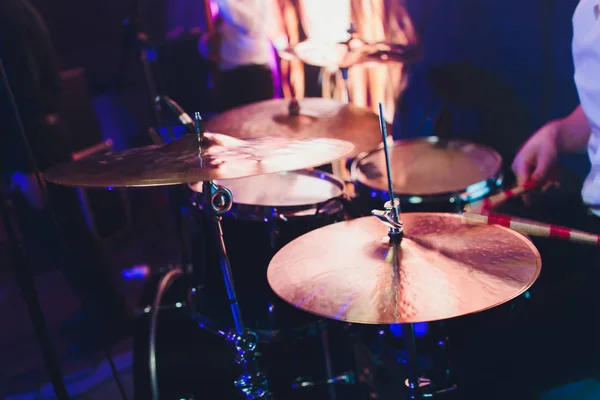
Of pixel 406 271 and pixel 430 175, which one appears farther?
pixel 430 175

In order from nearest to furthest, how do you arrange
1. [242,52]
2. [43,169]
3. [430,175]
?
[430,175]
[43,169]
[242,52]

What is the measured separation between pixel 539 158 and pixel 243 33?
6.05 ft

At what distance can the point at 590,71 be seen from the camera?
1211mm

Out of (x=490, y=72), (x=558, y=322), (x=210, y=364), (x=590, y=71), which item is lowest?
(x=210, y=364)

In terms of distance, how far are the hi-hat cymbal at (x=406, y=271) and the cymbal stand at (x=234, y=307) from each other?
143mm

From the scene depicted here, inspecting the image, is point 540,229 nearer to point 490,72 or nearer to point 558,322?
point 558,322

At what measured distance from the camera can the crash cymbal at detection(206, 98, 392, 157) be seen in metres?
1.61

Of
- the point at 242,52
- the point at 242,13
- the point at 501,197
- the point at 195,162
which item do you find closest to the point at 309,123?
the point at 501,197

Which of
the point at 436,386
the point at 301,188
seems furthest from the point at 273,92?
the point at 436,386

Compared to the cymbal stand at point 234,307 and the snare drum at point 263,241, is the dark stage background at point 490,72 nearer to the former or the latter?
the snare drum at point 263,241

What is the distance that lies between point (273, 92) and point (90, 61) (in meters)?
1.64

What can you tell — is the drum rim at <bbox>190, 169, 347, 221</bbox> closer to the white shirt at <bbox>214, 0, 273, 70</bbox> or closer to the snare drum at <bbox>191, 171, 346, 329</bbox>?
the snare drum at <bbox>191, 171, 346, 329</bbox>

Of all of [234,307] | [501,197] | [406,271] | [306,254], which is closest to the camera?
[406,271]

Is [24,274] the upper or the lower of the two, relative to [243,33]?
lower
